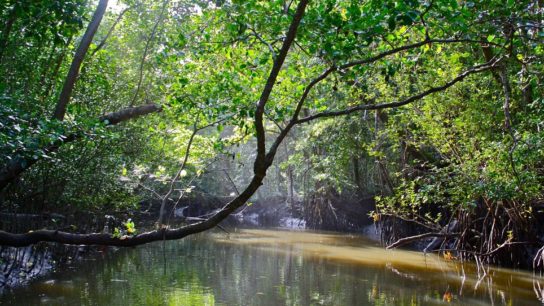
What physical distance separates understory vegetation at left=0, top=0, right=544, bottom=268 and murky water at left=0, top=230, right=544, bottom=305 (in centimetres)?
87

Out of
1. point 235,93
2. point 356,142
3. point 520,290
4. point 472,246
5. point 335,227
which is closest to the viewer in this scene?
point 235,93

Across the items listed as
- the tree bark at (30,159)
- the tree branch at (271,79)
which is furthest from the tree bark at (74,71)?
the tree branch at (271,79)

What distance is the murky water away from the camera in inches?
311

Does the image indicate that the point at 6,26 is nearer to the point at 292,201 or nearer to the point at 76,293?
the point at 76,293

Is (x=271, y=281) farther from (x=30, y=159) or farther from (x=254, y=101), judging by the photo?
(x=30, y=159)

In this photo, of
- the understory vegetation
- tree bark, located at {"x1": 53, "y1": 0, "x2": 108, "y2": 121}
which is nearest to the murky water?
the understory vegetation

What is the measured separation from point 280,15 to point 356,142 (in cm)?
1240

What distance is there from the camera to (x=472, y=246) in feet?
39.1

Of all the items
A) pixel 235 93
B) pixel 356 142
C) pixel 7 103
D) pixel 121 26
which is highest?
pixel 121 26

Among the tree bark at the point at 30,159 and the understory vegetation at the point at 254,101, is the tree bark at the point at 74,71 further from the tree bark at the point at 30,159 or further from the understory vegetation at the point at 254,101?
the tree bark at the point at 30,159

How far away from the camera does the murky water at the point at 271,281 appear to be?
25.9 ft

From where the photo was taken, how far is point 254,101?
5.36m

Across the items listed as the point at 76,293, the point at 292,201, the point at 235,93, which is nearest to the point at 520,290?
the point at 235,93

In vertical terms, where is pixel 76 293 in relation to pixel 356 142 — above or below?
below
